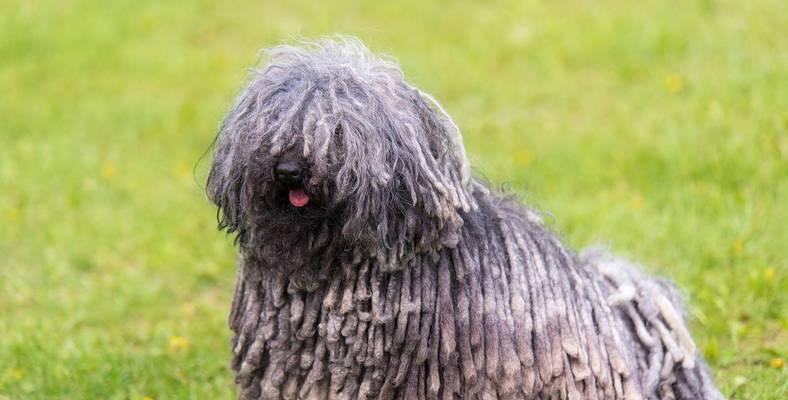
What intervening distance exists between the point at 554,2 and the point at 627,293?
5088 mm

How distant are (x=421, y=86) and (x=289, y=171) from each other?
13.1 feet

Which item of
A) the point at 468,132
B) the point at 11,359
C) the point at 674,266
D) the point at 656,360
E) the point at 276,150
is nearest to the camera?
the point at 276,150

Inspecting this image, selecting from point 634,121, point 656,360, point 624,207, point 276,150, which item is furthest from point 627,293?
point 634,121

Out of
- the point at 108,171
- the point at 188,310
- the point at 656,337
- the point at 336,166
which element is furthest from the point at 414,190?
the point at 108,171

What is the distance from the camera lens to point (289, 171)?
3.36 meters

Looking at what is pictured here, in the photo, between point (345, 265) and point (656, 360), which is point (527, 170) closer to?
point (656, 360)

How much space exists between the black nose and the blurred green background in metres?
1.21

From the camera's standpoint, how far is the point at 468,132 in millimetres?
7500

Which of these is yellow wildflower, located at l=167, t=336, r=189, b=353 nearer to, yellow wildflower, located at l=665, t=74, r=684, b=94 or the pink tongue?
the pink tongue

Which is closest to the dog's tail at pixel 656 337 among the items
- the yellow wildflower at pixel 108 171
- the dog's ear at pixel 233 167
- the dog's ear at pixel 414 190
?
the dog's ear at pixel 414 190

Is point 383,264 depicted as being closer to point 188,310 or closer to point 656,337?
point 656,337

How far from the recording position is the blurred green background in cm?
524

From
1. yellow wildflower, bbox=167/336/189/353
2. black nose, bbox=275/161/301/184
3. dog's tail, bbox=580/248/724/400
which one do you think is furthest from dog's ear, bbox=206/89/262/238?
yellow wildflower, bbox=167/336/189/353

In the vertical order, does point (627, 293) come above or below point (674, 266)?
below
